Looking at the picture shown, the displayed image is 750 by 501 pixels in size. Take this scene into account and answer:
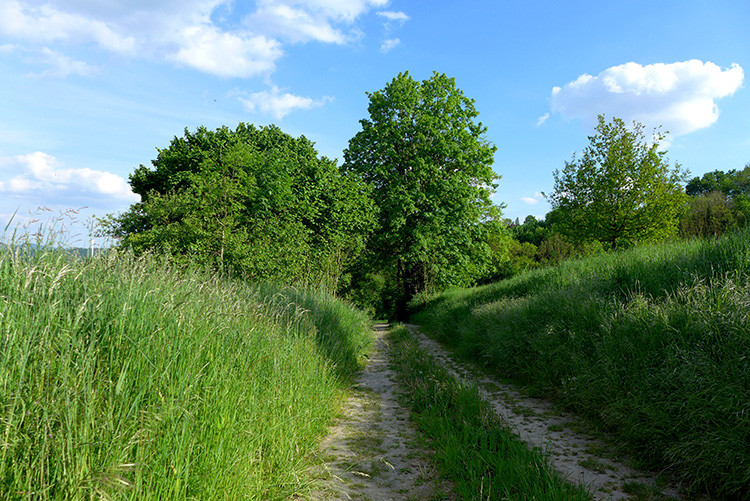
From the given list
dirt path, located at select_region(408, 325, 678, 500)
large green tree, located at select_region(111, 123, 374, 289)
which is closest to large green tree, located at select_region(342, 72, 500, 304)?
large green tree, located at select_region(111, 123, 374, 289)

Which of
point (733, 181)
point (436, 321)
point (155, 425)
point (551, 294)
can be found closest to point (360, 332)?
point (436, 321)

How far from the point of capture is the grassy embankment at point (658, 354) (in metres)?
3.35

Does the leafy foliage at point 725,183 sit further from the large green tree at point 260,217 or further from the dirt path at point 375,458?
the dirt path at point 375,458

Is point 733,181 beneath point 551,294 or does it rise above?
above

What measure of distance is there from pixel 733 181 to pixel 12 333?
67958 mm

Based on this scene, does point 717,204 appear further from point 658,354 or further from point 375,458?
point 375,458

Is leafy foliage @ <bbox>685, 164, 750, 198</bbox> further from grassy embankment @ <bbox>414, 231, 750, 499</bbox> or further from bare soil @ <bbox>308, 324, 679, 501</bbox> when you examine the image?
bare soil @ <bbox>308, 324, 679, 501</bbox>

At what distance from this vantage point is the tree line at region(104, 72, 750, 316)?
15.7 metres

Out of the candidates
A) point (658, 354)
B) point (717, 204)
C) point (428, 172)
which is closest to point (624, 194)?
point (428, 172)

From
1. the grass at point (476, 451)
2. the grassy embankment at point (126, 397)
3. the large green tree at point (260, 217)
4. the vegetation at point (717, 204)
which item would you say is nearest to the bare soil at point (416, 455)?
the grass at point (476, 451)

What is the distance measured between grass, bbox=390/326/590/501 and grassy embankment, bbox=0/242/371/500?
4.99ft

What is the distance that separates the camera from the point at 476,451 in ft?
12.3

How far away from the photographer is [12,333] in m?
1.97

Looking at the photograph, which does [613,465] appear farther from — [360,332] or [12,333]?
[360,332]
